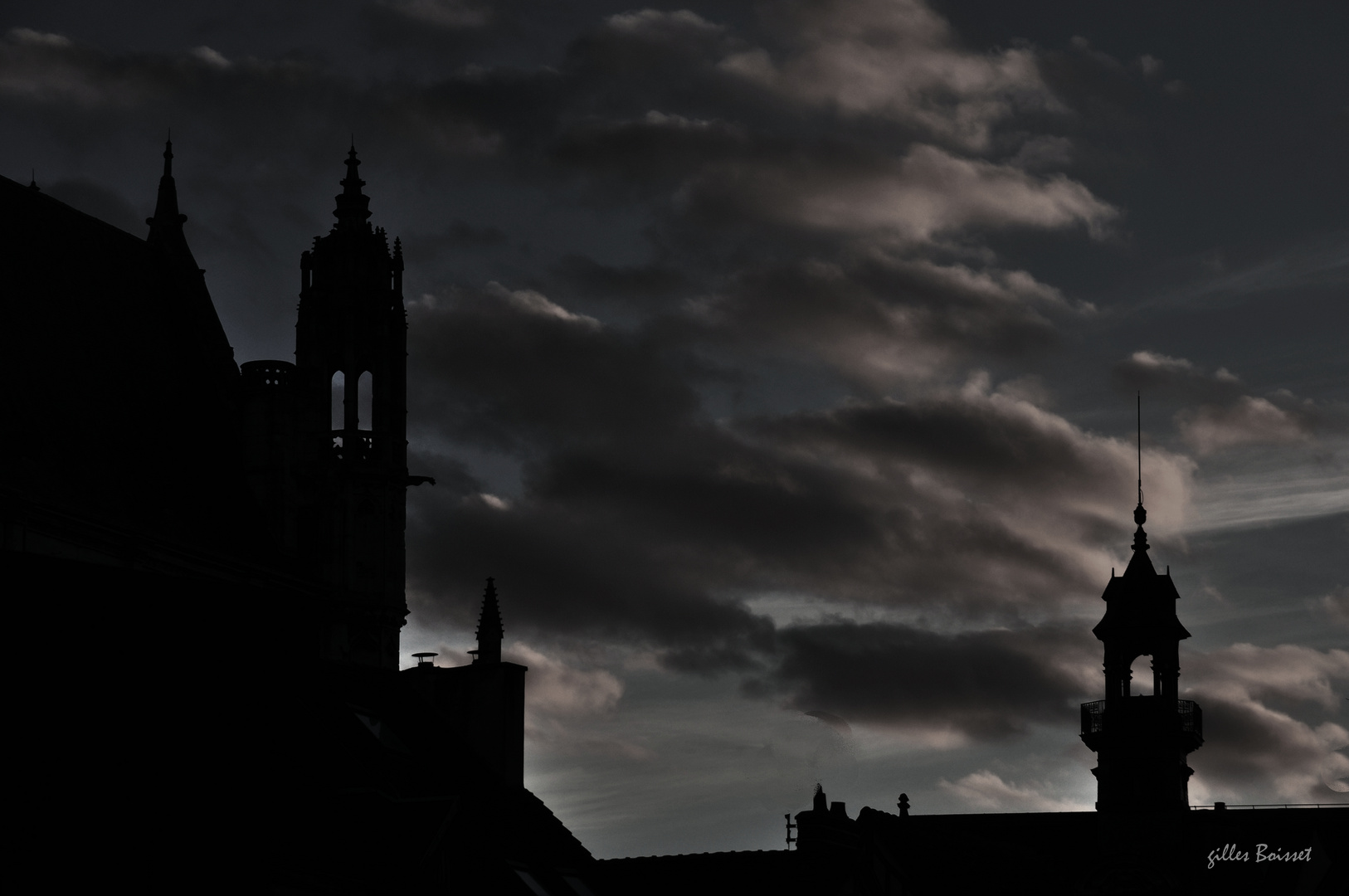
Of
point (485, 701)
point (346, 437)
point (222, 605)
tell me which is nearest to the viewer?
point (222, 605)

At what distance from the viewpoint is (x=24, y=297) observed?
6309 centimetres

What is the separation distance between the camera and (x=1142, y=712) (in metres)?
89.6

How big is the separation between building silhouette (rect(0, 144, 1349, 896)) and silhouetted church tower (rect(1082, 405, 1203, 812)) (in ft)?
0.36

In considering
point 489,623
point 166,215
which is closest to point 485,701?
point 489,623

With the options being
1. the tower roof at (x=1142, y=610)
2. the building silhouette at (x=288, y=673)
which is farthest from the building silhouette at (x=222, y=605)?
the tower roof at (x=1142, y=610)

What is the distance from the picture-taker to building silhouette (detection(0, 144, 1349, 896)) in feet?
107

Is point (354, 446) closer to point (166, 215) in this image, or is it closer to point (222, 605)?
point (166, 215)

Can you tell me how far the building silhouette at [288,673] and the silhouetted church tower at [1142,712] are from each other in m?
0.11

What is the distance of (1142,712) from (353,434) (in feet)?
108

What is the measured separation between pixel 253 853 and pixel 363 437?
4153 centimetres

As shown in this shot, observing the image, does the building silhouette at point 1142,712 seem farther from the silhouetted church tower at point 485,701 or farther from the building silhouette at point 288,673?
the silhouetted church tower at point 485,701

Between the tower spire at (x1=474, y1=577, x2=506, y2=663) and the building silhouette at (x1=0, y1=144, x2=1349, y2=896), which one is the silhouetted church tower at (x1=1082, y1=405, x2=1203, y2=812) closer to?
the building silhouette at (x1=0, y1=144, x2=1349, y2=896)

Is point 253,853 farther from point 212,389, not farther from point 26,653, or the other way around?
point 212,389

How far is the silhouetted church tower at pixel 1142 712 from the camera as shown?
290 feet
